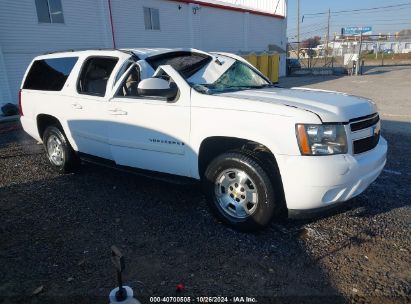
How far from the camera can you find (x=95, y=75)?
15.9 feet

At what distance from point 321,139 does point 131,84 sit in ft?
7.93

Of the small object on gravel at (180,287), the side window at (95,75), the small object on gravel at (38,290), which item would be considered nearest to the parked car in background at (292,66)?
the side window at (95,75)

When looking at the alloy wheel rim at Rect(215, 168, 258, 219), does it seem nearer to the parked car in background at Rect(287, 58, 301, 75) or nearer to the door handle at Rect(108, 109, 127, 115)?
the door handle at Rect(108, 109, 127, 115)

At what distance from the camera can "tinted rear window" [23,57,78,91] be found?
5.20 meters

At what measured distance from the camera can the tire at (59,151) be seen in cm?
539

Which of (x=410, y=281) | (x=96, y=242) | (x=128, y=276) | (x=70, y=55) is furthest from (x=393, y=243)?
(x=70, y=55)

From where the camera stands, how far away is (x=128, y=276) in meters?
2.99

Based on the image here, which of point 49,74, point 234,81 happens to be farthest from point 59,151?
point 234,81

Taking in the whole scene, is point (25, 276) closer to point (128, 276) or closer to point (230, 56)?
point (128, 276)

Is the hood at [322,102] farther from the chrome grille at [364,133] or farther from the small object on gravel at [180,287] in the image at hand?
the small object on gravel at [180,287]

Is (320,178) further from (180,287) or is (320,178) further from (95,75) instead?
(95,75)

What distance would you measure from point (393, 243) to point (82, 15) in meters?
16.1

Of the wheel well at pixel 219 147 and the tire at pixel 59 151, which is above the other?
the wheel well at pixel 219 147

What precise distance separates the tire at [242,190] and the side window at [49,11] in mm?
14054
